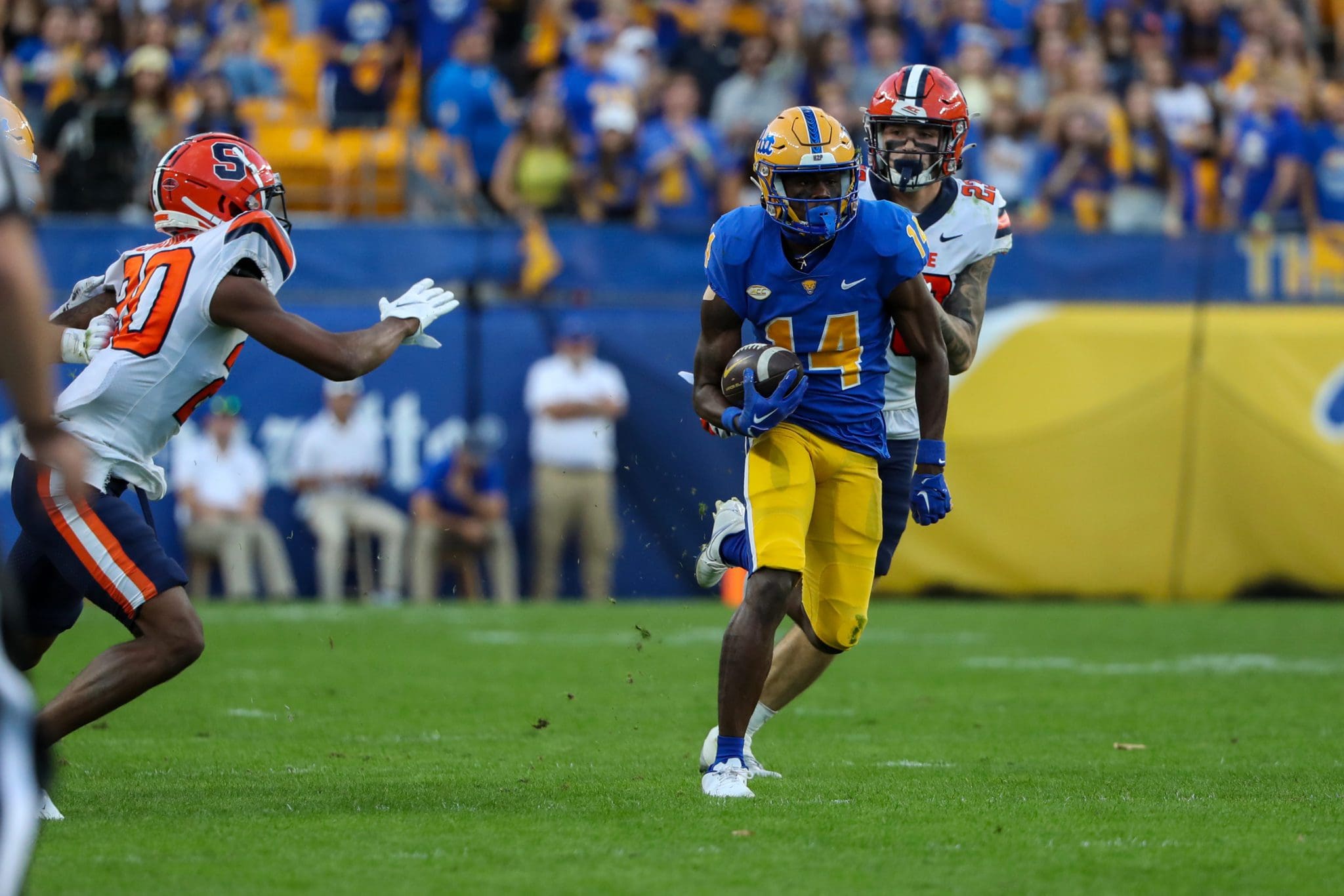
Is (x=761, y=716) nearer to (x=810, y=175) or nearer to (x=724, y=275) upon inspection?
(x=724, y=275)

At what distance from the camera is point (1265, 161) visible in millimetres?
14055

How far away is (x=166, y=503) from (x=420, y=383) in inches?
71.8

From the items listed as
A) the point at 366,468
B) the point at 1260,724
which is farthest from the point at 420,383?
the point at 1260,724

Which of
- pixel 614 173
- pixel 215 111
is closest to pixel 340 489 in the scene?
pixel 215 111

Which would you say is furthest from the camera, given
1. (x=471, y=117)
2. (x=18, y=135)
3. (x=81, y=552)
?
(x=471, y=117)

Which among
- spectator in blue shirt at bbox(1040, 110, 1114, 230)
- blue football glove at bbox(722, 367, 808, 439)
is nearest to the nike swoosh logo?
blue football glove at bbox(722, 367, 808, 439)

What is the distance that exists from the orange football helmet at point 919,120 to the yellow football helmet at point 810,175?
78cm

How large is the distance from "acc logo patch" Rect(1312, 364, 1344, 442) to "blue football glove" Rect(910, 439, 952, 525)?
7748 millimetres

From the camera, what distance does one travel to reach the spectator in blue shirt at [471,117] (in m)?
12.9

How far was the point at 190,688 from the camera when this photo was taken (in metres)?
7.80

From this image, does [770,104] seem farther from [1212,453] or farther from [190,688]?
[190,688]

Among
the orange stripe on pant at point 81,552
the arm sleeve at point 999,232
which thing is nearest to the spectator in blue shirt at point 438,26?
the arm sleeve at point 999,232

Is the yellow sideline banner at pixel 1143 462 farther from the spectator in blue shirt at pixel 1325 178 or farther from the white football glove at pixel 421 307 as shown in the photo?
the white football glove at pixel 421 307

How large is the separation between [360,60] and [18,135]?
9.00 meters
